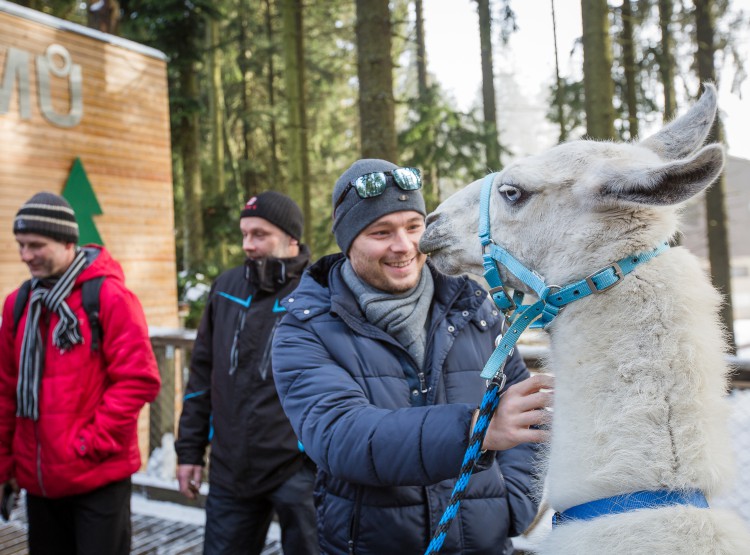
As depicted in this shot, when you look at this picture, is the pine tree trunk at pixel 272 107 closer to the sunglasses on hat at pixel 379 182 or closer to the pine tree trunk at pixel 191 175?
the pine tree trunk at pixel 191 175

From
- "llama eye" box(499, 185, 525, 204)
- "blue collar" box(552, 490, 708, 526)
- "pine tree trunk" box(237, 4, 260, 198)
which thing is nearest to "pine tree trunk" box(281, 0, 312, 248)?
"pine tree trunk" box(237, 4, 260, 198)

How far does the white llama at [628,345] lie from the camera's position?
136 cm

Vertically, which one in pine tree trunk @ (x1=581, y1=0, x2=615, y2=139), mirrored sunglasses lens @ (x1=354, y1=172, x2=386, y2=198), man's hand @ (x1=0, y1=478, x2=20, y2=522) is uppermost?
pine tree trunk @ (x1=581, y1=0, x2=615, y2=139)

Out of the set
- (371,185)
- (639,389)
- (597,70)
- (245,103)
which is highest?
(245,103)

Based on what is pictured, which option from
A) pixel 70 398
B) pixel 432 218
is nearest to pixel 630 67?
pixel 432 218

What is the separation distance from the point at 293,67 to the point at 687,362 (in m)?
9.55

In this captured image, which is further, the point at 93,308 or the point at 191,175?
the point at 191,175

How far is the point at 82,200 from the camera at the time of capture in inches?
340

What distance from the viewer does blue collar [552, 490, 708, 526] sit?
136 cm

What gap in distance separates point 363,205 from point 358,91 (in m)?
5.04

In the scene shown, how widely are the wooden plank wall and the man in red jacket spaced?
523cm

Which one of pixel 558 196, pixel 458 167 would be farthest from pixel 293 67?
pixel 558 196

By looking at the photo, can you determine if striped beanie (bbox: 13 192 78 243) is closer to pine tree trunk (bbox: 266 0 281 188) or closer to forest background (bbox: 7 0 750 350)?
forest background (bbox: 7 0 750 350)

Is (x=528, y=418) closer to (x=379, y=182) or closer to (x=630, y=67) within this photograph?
(x=379, y=182)
